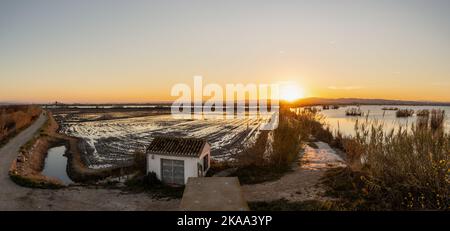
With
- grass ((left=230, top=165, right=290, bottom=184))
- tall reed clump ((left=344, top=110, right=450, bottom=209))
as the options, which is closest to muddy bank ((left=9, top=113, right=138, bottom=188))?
grass ((left=230, top=165, right=290, bottom=184))

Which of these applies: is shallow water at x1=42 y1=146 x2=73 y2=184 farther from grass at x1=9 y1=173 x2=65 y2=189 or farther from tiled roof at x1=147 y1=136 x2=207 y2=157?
tiled roof at x1=147 y1=136 x2=207 y2=157

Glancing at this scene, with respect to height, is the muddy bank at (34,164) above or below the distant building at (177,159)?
below

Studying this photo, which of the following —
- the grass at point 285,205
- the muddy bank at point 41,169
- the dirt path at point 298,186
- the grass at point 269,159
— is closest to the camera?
the grass at point 285,205

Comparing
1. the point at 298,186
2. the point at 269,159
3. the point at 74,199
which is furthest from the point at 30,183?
the point at 298,186

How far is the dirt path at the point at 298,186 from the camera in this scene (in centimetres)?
1140

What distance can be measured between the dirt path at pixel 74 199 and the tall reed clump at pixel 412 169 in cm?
754

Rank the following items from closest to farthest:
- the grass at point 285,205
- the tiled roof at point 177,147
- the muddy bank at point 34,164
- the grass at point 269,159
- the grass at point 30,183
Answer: the grass at point 285,205 → the grass at point 30,183 → the muddy bank at point 34,164 → the grass at point 269,159 → the tiled roof at point 177,147

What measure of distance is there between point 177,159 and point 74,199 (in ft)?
17.4

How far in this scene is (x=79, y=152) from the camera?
2733 centimetres

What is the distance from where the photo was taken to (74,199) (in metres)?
12.6

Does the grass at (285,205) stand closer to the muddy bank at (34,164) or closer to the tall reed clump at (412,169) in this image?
the tall reed clump at (412,169)

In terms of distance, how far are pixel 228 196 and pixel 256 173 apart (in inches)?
377

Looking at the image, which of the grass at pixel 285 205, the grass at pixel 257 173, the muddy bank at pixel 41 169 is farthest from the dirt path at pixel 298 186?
the muddy bank at pixel 41 169
